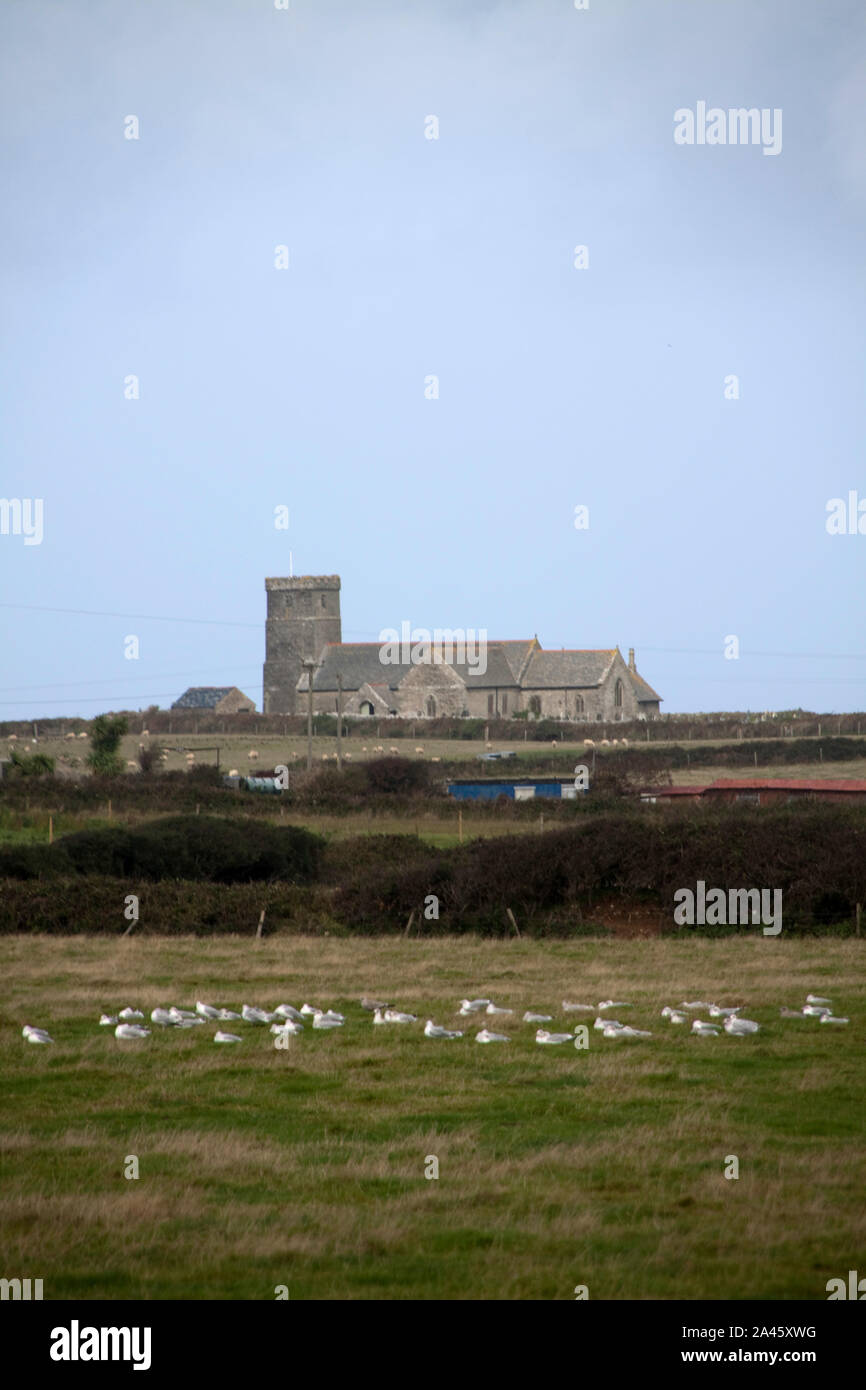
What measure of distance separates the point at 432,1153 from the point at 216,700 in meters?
130

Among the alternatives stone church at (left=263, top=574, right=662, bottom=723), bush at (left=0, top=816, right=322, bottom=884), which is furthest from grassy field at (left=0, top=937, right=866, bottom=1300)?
stone church at (left=263, top=574, right=662, bottom=723)

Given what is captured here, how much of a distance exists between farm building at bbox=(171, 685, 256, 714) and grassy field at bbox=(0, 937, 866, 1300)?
116m

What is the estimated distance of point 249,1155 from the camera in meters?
10.8

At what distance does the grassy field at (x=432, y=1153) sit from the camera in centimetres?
826

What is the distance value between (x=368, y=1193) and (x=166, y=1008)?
27.6 ft

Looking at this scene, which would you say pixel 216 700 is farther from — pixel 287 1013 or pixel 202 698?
pixel 287 1013

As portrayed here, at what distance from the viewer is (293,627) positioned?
135500mm

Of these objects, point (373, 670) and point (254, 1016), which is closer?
point (254, 1016)

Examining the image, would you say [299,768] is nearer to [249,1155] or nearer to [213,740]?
[213,740]

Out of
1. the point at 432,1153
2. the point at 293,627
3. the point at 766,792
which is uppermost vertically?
the point at 293,627

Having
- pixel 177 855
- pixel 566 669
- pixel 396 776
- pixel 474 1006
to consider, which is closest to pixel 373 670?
pixel 566 669

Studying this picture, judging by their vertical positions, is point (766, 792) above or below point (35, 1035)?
above

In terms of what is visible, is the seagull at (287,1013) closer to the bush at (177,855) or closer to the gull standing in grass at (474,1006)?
the gull standing in grass at (474,1006)
